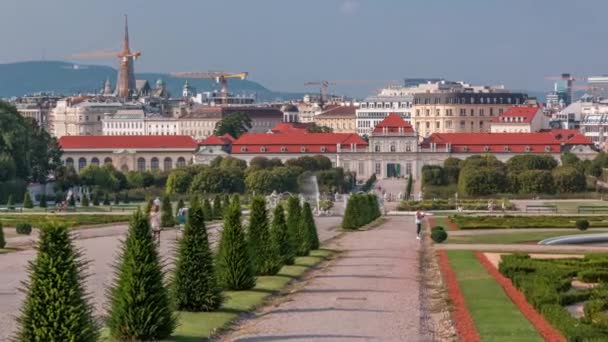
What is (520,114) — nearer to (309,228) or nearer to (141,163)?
(141,163)

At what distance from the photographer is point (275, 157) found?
123375 millimetres

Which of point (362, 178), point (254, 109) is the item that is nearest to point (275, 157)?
point (362, 178)

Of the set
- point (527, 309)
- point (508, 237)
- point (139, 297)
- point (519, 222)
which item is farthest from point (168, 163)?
point (139, 297)

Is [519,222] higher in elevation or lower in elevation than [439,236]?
higher

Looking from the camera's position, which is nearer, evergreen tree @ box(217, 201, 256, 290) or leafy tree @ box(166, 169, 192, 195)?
evergreen tree @ box(217, 201, 256, 290)

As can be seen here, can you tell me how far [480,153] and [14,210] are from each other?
199 feet

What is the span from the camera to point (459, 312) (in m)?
23.5

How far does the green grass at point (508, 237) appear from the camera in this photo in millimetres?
44219

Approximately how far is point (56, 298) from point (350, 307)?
7.45m

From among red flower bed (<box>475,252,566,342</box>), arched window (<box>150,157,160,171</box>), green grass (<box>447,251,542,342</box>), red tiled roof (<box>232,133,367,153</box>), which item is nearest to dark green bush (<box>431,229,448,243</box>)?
green grass (<box>447,251,542,342</box>)

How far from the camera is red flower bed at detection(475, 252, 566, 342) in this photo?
809 inches

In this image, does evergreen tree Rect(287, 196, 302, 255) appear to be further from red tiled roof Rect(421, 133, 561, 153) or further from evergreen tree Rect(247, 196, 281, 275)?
red tiled roof Rect(421, 133, 561, 153)

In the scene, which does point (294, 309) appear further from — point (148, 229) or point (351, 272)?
point (351, 272)

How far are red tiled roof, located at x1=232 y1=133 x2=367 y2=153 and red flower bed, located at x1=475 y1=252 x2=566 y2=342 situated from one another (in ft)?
301
